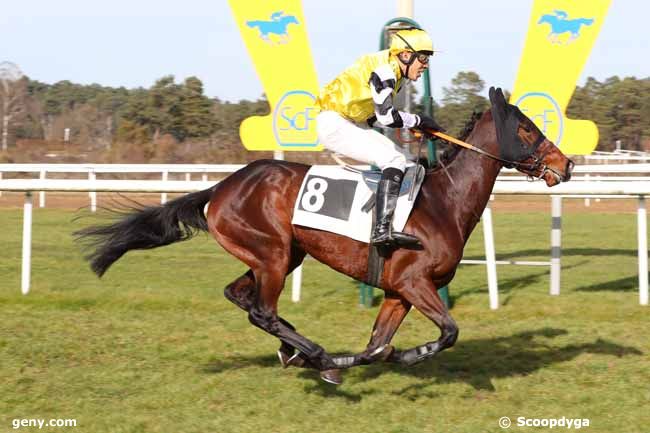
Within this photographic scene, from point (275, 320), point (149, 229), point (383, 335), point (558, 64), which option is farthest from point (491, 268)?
point (149, 229)

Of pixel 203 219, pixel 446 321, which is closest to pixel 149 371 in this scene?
pixel 203 219

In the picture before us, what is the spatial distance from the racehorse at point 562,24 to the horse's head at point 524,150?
3194 mm

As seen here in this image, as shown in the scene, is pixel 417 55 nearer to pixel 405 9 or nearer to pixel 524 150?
pixel 524 150

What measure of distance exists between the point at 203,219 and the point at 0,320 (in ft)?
6.74

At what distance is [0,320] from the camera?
668cm

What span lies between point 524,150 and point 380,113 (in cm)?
87

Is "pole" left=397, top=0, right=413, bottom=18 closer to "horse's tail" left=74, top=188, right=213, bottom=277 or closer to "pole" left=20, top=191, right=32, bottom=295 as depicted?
"horse's tail" left=74, top=188, right=213, bottom=277

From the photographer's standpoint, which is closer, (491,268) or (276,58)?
(491,268)

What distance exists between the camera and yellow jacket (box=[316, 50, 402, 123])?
5102 mm

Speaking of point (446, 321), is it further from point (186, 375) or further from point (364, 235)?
point (186, 375)

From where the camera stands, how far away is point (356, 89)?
516cm

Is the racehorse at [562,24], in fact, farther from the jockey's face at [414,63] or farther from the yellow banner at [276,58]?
the jockey's face at [414,63]

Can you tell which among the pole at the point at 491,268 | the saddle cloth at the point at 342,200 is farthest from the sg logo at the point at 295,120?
the saddle cloth at the point at 342,200

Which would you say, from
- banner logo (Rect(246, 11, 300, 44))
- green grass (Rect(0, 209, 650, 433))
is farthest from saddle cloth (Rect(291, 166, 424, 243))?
banner logo (Rect(246, 11, 300, 44))
